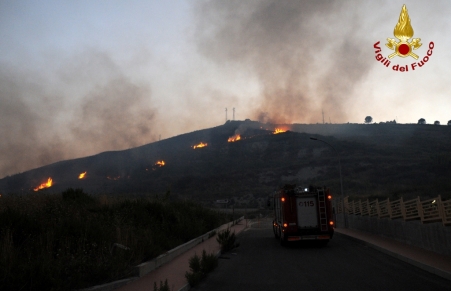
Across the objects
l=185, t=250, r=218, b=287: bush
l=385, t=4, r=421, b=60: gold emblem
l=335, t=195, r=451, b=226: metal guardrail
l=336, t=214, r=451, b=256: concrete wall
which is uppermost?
l=385, t=4, r=421, b=60: gold emblem

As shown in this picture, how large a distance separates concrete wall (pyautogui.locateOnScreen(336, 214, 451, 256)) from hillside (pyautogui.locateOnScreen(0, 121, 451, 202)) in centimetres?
1513

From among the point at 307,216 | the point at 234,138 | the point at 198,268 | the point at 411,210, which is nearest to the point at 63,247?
the point at 198,268

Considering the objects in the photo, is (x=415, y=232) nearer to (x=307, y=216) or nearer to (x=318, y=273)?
(x=307, y=216)

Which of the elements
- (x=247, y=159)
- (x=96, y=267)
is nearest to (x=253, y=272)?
(x=96, y=267)

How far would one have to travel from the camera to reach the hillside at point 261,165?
2820 inches

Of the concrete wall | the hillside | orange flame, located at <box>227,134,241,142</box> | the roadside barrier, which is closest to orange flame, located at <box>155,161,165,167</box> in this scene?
the hillside

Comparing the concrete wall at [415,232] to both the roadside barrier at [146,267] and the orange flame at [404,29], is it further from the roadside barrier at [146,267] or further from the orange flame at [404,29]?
the roadside barrier at [146,267]

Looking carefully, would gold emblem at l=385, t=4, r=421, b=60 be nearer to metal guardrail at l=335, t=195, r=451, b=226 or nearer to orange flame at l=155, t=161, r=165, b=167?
metal guardrail at l=335, t=195, r=451, b=226

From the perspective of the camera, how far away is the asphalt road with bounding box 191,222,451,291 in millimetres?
9172

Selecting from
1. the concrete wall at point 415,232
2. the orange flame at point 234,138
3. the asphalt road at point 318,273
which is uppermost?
the orange flame at point 234,138

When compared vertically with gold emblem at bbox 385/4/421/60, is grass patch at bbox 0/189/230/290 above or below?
below

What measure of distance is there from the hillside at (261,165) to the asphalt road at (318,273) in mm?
24616

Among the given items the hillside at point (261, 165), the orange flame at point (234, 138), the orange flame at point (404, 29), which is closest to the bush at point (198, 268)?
the orange flame at point (404, 29)

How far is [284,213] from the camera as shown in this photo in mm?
18594
